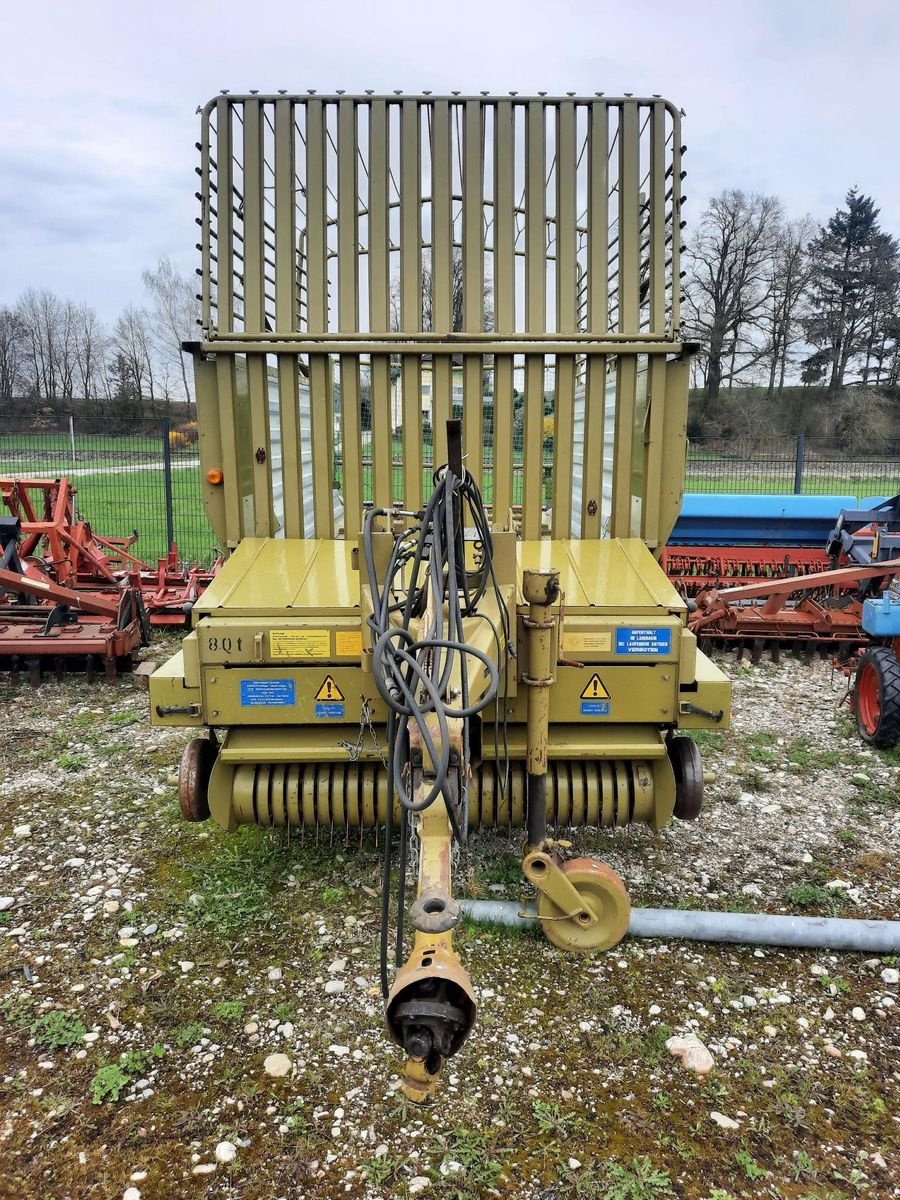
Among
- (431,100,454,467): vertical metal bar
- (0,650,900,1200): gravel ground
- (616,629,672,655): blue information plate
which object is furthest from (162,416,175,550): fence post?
(616,629,672,655): blue information plate

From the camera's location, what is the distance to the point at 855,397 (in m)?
34.8

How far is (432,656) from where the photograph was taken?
2.32m

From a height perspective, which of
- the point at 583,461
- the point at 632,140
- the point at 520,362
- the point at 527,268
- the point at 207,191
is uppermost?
the point at 632,140

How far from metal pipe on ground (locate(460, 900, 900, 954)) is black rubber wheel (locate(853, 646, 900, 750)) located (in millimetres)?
2250

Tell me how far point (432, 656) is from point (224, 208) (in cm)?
318

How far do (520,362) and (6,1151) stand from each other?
397cm

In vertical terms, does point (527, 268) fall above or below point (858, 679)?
above

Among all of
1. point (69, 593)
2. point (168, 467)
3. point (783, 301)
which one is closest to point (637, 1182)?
point (69, 593)

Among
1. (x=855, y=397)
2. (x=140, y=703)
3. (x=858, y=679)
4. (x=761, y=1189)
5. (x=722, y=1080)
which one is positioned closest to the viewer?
(x=761, y=1189)

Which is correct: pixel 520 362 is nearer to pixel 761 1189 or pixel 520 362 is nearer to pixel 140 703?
pixel 761 1189

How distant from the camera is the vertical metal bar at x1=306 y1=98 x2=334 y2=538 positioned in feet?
14.2

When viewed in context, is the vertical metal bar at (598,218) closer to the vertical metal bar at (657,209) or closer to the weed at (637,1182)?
the vertical metal bar at (657,209)

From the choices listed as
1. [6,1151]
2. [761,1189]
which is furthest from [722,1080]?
[6,1151]

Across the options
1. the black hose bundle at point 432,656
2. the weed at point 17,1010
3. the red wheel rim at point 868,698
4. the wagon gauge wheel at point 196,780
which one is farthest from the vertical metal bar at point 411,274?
the red wheel rim at point 868,698
